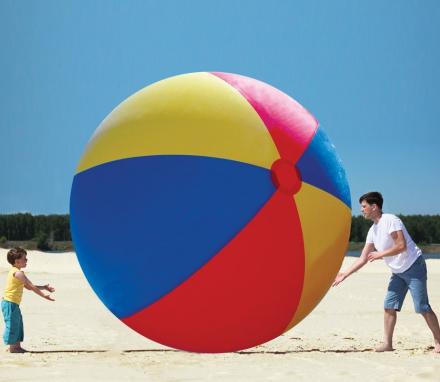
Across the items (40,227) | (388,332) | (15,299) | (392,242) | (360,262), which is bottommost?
(388,332)

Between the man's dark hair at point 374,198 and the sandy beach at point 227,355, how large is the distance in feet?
4.41

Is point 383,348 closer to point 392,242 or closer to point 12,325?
point 392,242

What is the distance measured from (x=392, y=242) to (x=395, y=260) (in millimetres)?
224

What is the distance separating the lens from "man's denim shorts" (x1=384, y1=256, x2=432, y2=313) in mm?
6008

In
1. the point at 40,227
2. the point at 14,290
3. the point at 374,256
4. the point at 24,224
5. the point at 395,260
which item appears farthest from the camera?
the point at 24,224

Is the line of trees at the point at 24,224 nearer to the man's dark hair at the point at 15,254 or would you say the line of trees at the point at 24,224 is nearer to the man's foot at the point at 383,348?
the man's dark hair at the point at 15,254

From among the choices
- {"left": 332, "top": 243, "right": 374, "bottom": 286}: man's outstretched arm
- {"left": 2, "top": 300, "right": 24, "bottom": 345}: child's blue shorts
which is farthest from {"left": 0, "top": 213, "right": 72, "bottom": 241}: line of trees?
{"left": 332, "top": 243, "right": 374, "bottom": 286}: man's outstretched arm

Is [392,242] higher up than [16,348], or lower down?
higher up

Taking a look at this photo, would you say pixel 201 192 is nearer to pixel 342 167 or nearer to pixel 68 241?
pixel 342 167

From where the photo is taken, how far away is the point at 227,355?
563 centimetres

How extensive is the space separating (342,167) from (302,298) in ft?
3.51

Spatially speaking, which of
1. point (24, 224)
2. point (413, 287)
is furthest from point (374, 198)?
point (24, 224)

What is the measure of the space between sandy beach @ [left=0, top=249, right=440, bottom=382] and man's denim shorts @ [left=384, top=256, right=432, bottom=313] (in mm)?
414

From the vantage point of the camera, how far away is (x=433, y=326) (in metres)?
6.05
